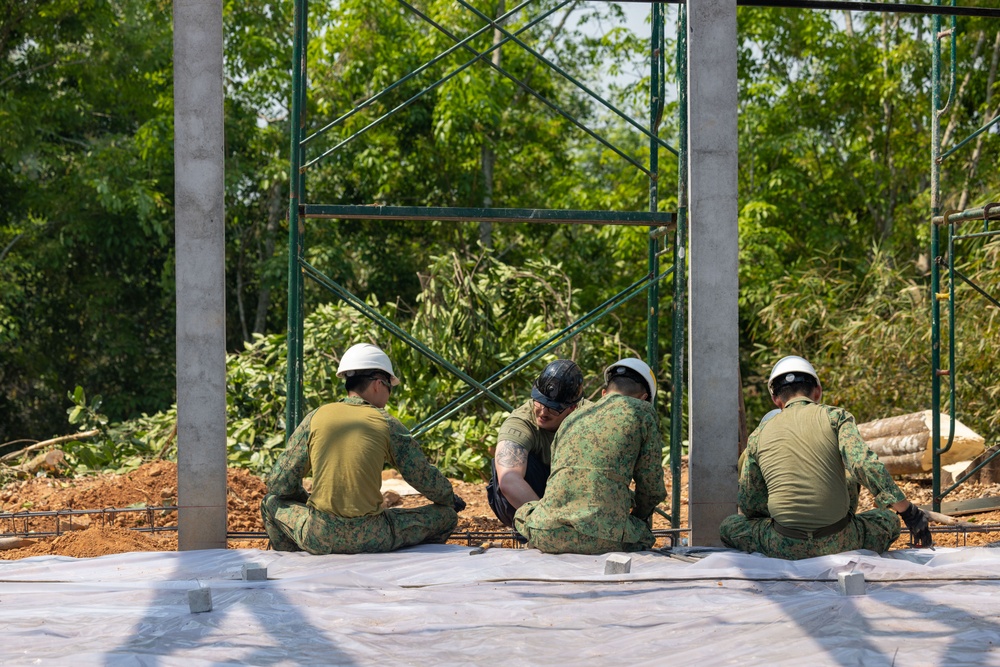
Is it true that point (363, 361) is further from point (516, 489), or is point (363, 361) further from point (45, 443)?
point (45, 443)

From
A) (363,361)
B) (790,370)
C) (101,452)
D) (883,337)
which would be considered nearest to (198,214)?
(363,361)

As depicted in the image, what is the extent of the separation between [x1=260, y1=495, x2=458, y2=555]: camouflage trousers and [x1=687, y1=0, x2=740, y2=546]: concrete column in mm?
1340

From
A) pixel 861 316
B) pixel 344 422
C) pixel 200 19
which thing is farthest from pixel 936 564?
pixel 861 316

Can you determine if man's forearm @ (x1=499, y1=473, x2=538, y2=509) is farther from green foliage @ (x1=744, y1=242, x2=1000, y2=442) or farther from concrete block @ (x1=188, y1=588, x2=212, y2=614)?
green foliage @ (x1=744, y1=242, x2=1000, y2=442)

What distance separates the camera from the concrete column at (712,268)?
5.49 m

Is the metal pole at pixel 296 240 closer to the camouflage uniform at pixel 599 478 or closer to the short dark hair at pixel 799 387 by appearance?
the camouflage uniform at pixel 599 478

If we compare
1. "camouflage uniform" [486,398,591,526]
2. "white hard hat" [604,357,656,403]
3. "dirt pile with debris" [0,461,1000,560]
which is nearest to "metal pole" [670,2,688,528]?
"white hard hat" [604,357,656,403]

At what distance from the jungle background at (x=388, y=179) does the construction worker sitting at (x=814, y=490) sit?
8.82 meters

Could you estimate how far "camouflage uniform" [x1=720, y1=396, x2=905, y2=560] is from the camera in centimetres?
459

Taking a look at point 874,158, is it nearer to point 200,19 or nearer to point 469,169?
point 469,169

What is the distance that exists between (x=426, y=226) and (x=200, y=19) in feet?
37.3

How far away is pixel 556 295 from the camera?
10742 millimetres

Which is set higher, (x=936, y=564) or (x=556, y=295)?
(x=556, y=295)

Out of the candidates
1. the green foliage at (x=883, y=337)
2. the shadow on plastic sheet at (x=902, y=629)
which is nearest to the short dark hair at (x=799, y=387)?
the shadow on plastic sheet at (x=902, y=629)
